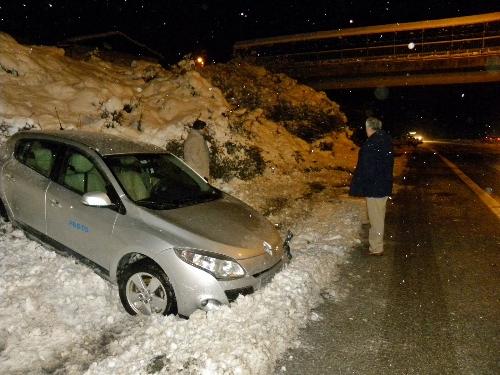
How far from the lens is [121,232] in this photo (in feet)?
12.7

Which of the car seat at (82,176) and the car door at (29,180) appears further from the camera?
the car door at (29,180)

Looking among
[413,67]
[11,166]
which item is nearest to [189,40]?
[413,67]

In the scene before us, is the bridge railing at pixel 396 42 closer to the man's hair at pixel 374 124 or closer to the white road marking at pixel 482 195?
the white road marking at pixel 482 195

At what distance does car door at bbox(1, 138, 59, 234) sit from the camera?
Answer: 179 inches

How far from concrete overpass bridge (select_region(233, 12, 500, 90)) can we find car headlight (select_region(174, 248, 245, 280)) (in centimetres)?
2336

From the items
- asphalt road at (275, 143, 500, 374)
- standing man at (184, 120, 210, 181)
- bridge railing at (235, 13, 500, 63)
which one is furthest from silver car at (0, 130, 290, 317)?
bridge railing at (235, 13, 500, 63)

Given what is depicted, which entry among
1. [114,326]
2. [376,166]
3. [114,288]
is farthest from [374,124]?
[114,326]

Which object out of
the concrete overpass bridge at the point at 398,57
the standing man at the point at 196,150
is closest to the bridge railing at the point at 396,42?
the concrete overpass bridge at the point at 398,57

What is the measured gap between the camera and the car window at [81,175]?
4340 millimetres

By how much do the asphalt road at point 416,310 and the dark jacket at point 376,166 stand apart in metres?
1.05

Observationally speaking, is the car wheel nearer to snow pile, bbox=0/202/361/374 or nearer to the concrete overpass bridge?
snow pile, bbox=0/202/361/374

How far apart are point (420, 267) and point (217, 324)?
336 centimetres

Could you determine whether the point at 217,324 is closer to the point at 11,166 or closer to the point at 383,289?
the point at 383,289

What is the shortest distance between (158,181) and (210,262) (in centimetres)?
158
